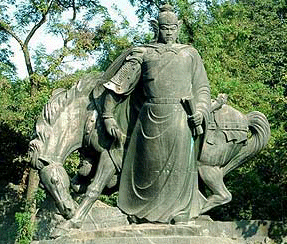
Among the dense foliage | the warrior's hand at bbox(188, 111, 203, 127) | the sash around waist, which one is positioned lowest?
the dense foliage

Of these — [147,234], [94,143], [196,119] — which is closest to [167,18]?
[196,119]

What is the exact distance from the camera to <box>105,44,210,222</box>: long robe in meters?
8.79

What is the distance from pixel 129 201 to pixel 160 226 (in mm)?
645

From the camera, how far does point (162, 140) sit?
346 inches

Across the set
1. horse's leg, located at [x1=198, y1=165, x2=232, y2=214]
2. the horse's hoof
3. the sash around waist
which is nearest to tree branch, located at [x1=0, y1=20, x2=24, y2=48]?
horse's leg, located at [x1=198, y1=165, x2=232, y2=214]

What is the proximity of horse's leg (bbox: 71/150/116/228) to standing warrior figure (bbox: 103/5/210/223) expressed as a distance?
0.23m

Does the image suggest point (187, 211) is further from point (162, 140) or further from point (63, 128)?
point (63, 128)

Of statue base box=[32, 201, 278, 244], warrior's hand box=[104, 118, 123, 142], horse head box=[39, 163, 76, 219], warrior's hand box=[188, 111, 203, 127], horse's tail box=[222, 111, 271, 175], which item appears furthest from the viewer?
horse's tail box=[222, 111, 271, 175]

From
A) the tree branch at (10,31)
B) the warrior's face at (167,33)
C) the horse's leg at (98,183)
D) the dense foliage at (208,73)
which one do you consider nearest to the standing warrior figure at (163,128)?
the warrior's face at (167,33)

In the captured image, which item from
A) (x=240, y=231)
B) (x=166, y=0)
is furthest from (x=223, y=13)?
(x=240, y=231)

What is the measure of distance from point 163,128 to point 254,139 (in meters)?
1.75

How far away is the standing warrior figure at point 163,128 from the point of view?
346 inches

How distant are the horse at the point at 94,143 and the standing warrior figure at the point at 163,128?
24 cm

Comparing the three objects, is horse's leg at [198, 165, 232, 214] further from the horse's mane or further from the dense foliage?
the dense foliage
